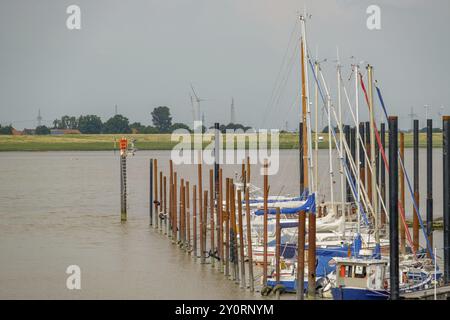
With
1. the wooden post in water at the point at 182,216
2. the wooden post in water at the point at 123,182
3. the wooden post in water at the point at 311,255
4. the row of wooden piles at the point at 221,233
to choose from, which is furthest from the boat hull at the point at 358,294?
the wooden post in water at the point at 123,182

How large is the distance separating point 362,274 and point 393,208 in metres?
3.80

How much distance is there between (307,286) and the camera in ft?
111

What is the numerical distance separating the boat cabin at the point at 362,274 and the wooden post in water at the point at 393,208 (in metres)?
1.59

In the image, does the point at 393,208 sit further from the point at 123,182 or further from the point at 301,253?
the point at 123,182

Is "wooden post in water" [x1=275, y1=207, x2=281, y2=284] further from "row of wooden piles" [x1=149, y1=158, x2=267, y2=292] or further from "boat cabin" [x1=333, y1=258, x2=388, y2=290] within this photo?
"boat cabin" [x1=333, y1=258, x2=388, y2=290]

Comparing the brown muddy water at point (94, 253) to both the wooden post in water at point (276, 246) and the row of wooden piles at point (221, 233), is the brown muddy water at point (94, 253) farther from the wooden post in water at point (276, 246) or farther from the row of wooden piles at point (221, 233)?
the wooden post in water at point (276, 246)

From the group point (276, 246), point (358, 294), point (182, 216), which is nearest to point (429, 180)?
point (276, 246)

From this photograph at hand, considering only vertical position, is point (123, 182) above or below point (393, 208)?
below

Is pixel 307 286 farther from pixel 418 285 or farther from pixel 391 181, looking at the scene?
pixel 391 181

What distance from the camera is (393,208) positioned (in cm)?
2916

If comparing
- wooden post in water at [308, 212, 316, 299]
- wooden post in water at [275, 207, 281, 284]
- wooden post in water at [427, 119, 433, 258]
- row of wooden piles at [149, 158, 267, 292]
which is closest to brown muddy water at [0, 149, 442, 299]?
row of wooden piles at [149, 158, 267, 292]

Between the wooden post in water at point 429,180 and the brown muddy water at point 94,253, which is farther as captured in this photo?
the wooden post in water at point 429,180

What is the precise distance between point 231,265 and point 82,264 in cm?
789

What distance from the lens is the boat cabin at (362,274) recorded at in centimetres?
3212
